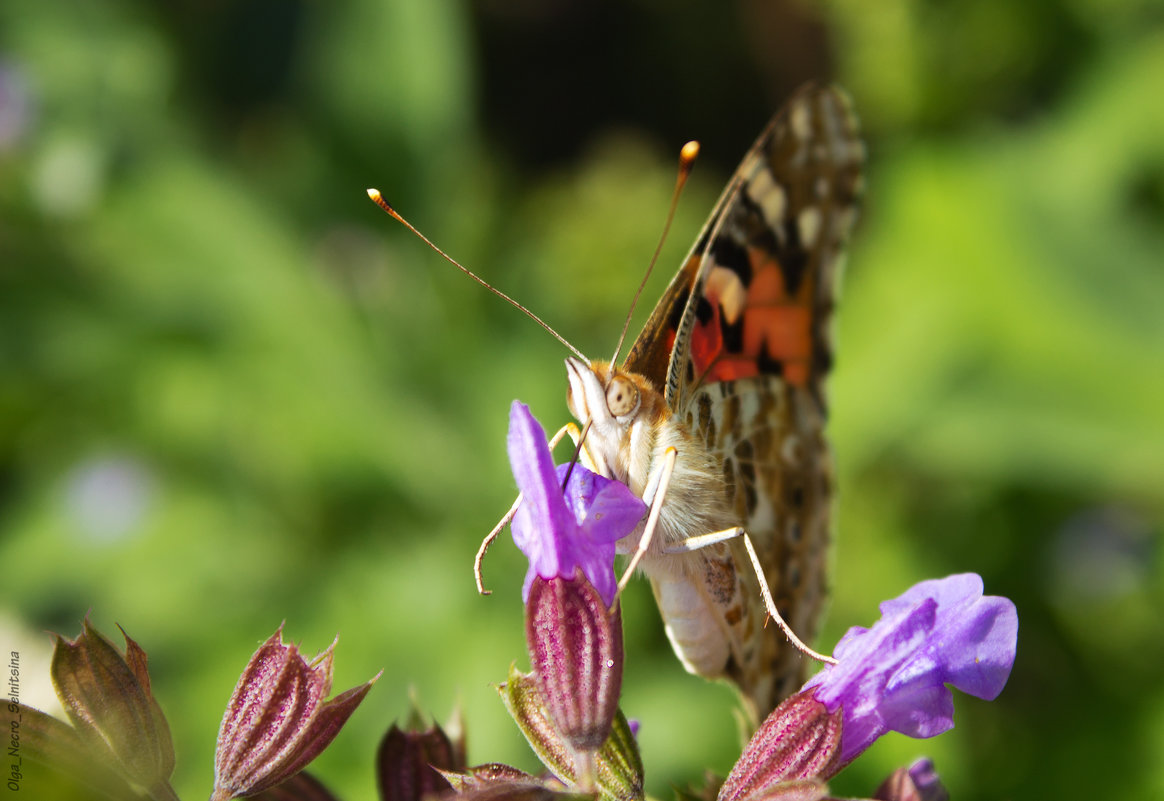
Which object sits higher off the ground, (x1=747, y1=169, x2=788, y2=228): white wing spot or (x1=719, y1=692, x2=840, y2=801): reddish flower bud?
(x1=747, y1=169, x2=788, y2=228): white wing spot

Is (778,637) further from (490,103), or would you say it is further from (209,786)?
(490,103)

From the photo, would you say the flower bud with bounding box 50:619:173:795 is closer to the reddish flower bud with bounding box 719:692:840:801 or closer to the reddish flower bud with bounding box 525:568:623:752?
the reddish flower bud with bounding box 525:568:623:752

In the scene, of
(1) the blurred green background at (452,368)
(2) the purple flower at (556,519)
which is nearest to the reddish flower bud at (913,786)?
(2) the purple flower at (556,519)

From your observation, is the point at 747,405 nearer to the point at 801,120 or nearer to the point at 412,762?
the point at 801,120

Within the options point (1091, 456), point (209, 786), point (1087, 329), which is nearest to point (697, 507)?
point (209, 786)

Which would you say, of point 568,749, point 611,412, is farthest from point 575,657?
point 611,412

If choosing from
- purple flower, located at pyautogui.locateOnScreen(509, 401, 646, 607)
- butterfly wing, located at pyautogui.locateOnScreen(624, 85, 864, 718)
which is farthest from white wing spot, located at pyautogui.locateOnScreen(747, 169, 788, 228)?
purple flower, located at pyautogui.locateOnScreen(509, 401, 646, 607)
